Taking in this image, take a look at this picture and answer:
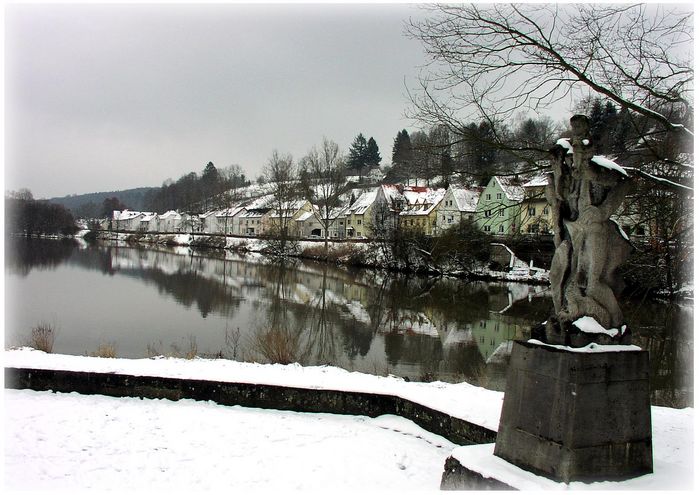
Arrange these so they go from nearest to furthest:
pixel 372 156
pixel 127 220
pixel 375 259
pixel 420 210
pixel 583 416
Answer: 1. pixel 583 416
2. pixel 375 259
3. pixel 420 210
4. pixel 372 156
5. pixel 127 220

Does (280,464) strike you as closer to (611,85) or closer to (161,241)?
(611,85)

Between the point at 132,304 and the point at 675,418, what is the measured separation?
20.9m

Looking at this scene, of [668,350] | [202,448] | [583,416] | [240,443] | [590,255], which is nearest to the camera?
[583,416]

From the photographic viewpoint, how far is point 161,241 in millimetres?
84438

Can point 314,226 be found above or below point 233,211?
below

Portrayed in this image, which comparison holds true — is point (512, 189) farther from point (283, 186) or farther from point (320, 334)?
point (283, 186)

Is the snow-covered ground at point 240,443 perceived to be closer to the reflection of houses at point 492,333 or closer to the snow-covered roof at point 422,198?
the reflection of houses at point 492,333

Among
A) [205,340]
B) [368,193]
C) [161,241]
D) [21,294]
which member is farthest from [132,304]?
[161,241]

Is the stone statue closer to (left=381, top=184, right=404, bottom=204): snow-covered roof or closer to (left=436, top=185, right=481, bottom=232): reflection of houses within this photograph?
(left=436, top=185, right=481, bottom=232): reflection of houses

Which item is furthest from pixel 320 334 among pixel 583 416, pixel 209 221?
pixel 209 221

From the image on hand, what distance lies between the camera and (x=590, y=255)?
428 centimetres

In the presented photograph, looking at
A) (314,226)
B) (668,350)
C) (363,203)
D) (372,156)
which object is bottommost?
(668,350)

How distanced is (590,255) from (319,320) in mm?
16454

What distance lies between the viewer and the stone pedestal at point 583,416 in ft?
12.8
